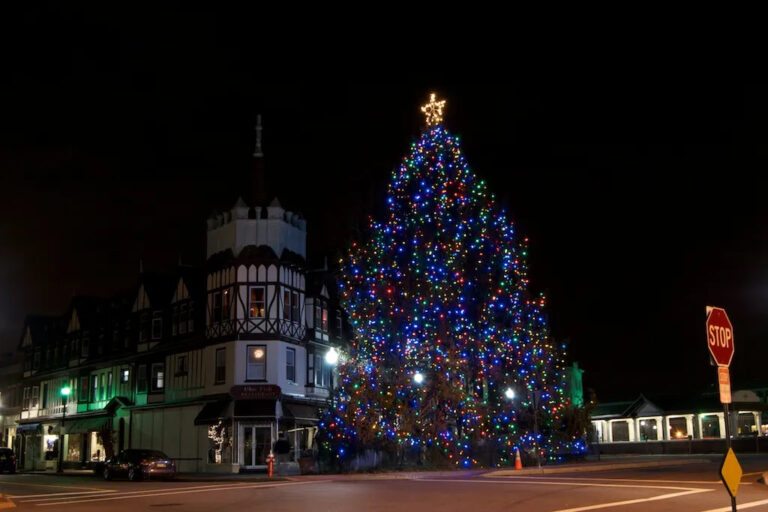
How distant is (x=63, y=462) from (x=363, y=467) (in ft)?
102

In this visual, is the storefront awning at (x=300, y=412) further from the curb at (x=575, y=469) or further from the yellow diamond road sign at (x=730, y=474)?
the yellow diamond road sign at (x=730, y=474)

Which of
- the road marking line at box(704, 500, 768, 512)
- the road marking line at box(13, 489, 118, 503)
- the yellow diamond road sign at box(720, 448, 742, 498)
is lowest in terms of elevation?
the road marking line at box(13, 489, 118, 503)

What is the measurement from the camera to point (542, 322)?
3447cm

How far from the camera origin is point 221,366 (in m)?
42.4

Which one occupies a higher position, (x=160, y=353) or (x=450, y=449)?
(x=160, y=353)

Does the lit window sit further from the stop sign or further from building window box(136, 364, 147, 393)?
the stop sign

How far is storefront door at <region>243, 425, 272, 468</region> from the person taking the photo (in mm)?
40312

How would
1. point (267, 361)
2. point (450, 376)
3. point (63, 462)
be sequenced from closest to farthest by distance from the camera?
point (450, 376), point (267, 361), point (63, 462)

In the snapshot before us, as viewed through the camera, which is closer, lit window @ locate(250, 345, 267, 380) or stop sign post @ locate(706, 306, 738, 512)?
stop sign post @ locate(706, 306, 738, 512)

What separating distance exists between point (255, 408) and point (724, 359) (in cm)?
3154

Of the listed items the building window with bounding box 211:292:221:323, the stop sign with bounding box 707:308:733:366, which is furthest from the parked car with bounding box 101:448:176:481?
the stop sign with bounding box 707:308:733:366

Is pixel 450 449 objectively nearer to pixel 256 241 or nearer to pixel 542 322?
pixel 542 322

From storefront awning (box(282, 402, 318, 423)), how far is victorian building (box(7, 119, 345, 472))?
7 centimetres

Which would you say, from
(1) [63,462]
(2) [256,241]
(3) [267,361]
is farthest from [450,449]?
(1) [63,462]
